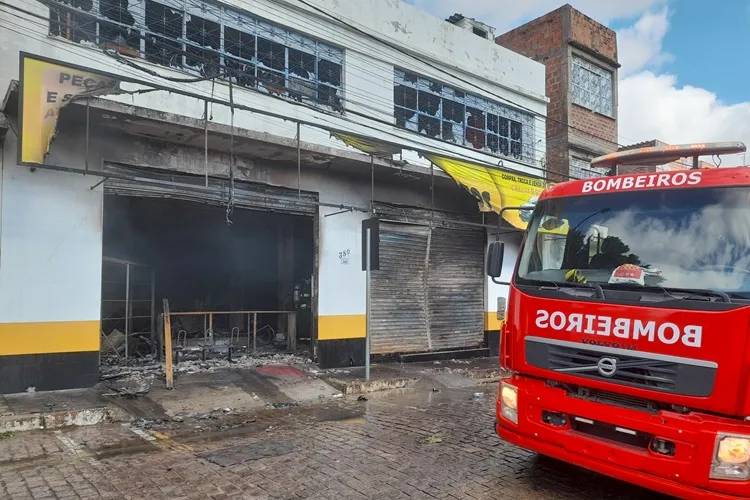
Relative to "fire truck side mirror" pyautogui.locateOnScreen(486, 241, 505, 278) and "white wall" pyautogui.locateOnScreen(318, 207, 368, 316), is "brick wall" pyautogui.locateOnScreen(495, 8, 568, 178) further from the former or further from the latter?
"fire truck side mirror" pyautogui.locateOnScreen(486, 241, 505, 278)

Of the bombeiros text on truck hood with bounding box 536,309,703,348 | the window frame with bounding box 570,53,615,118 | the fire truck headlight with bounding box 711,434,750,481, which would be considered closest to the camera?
the fire truck headlight with bounding box 711,434,750,481

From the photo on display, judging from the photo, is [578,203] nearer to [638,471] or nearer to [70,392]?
[638,471]

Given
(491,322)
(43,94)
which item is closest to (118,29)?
(43,94)

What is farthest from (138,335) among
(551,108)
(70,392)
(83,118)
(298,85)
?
(551,108)

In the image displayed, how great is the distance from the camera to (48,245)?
754 cm

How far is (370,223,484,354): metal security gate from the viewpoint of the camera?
11320 millimetres

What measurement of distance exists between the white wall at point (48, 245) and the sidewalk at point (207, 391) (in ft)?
3.98

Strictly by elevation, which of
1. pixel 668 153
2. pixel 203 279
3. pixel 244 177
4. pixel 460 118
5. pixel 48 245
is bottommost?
pixel 203 279

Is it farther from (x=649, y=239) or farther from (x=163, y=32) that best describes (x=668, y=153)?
(x=163, y=32)

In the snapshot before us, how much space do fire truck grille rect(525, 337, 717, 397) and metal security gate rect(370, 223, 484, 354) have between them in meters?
6.91

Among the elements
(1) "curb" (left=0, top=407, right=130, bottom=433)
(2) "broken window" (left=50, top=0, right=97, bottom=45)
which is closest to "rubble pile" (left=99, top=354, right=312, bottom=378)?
(1) "curb" (left=0, top=407, right=130, bottom=433)

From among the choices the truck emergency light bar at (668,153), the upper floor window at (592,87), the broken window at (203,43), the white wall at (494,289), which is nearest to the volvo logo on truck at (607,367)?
the truck emergency light bar at (668,153)

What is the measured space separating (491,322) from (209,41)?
900 cm

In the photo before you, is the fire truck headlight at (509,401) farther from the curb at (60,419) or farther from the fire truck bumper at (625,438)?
the curb at (60,419)
